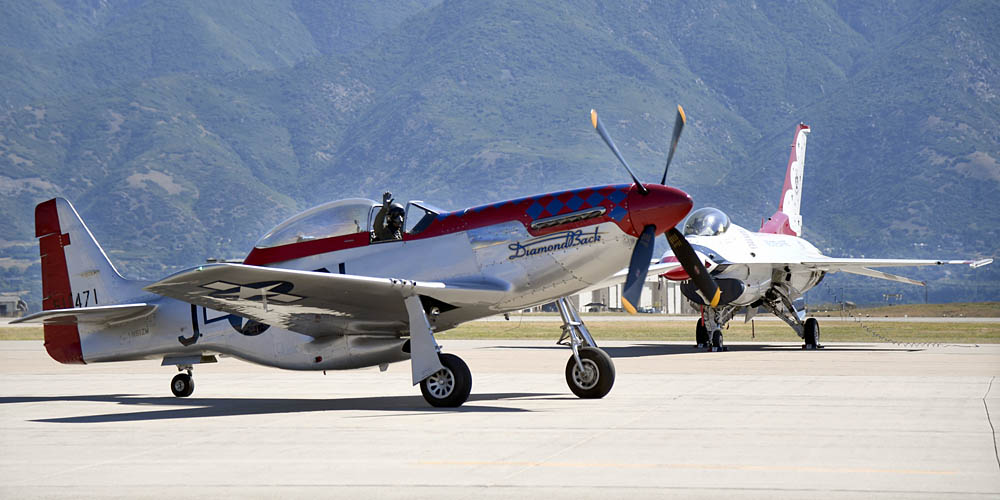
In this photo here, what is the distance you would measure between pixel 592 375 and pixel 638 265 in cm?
205

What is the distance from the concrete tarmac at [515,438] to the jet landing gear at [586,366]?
0.93ft

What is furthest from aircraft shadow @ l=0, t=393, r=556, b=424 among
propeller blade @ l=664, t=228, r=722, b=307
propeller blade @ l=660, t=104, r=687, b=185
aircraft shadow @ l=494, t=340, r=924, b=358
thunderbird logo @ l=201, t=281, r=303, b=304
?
aircraft shadow @ l=494, t=340, r=924, b=358

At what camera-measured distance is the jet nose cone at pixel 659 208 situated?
1356 centimetres

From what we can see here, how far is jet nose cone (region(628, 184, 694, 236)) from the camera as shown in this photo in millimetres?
13562

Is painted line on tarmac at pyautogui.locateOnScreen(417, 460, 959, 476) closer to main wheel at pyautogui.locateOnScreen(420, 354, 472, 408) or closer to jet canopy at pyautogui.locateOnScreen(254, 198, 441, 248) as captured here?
main wheel at pyautogui.locateOnScreen(420, 354, 472, 408)

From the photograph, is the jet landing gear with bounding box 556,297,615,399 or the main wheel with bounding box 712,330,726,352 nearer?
the jet landing gear with bounding box 556,297,615,399

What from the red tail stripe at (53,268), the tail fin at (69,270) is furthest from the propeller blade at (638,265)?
the red tail stripe at (53,268)

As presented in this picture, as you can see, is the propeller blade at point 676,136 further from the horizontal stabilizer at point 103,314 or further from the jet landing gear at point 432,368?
the horizontal stabilizer at point 103,314

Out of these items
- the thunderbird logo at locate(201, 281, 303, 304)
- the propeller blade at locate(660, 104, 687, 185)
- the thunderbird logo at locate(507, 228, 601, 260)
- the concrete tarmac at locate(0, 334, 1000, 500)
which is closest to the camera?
the concrete tarmac at locate(0, 334, 1000, 500)

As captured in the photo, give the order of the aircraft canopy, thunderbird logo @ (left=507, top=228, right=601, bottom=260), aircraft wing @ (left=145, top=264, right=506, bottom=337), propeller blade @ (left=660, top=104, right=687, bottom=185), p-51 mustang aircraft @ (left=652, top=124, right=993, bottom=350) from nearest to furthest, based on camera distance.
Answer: aircraft wing @ (left=145, top=264, right=506, bottom=337) < thunderbird logo @ (left=507, top=228, right=601, bottom=260) < propeller blade @ (left=660, top=104, right=687, bottom=185) < the aircraft canopy < p-51 mustang aircraft @ (left=652, top=124, right=993, bottom=350)

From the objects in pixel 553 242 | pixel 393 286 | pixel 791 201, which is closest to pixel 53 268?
pixel 393 286

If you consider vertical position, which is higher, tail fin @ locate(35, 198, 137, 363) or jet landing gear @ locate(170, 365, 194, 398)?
tail fin @ locate(35, 198, 137, 363)

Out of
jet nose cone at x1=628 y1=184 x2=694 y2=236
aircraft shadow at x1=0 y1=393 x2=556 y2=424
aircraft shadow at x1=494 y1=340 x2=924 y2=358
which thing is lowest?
aircraft shadow at x1=0 y1=393 x2=556 y2=424

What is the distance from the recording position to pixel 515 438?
10.8 meters
